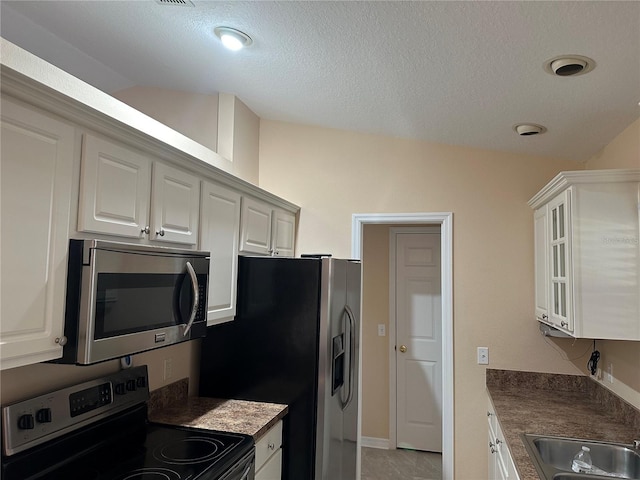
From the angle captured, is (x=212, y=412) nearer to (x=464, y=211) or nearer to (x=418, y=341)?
(x=464, y=211)

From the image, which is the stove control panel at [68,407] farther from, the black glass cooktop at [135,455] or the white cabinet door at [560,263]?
the white cabinet door at [560,263]

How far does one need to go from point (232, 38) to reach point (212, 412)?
1.84 metres

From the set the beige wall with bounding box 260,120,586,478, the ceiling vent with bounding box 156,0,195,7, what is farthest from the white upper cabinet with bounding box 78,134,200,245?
the beige wall with bounding box 260,120,586,478

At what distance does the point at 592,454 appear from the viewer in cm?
203

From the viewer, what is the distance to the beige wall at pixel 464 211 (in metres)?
3.09

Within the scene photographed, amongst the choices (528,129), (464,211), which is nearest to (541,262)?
(464,211)

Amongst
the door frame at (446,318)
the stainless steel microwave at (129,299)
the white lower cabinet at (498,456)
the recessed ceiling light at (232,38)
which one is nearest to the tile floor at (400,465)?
the door frame at (446,318)

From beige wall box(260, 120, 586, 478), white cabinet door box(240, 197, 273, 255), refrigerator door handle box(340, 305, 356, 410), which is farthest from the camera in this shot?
beige wall box(260, 120, 586, 478)

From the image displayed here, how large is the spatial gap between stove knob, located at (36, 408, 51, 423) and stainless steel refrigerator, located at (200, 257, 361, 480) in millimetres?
1061

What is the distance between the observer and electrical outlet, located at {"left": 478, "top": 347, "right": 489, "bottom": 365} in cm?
311

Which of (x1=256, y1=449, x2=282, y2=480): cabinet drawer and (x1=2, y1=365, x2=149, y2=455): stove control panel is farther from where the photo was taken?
(x1=256, y1=449, x2=282, y2=480): cabinet drawer

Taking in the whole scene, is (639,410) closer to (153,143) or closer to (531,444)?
(531,444)

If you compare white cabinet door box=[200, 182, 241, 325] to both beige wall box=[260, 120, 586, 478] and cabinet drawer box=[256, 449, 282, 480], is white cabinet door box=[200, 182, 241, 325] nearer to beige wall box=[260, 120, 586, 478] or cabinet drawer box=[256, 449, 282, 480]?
cabinet drawer box=[256, 449, 282, 480]

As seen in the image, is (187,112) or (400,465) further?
(400,465)
